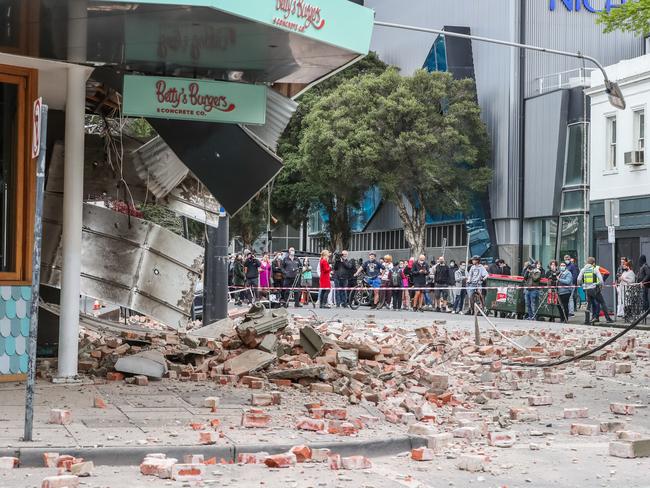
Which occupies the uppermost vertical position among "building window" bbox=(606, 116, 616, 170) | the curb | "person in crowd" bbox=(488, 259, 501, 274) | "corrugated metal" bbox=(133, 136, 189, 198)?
"building window" bbox=(606, 116, 616, 170)

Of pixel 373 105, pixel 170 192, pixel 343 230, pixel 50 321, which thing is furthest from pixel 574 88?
pixel 50 321

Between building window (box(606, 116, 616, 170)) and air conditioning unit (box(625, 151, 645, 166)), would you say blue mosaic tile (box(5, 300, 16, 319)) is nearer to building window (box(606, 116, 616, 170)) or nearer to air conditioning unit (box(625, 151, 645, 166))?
air conditioning unit (box(625, 151, 645, 166))

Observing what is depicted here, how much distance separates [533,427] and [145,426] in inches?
140

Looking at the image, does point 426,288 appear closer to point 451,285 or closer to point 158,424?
point 451,285

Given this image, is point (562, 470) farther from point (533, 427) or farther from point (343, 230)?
point (343, 230)

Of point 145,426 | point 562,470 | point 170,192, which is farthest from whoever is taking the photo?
point 170,192

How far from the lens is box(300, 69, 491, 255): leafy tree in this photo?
48844mm

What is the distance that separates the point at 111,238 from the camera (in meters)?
15.1

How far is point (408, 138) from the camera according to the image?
48.5m

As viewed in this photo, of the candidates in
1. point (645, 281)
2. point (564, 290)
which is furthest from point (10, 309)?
point (564, 290)

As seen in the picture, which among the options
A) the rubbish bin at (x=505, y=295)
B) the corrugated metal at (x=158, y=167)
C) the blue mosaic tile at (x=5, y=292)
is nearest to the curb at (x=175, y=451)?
the blue mosaic tile at (x=5, y=292)

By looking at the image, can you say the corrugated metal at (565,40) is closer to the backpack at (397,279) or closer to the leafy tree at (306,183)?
the leafy tree at (306,183)

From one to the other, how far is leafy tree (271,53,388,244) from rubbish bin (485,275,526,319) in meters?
19.8

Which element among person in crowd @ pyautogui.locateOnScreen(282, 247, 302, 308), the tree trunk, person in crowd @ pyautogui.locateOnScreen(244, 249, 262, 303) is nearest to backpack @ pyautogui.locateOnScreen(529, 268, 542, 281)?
person in crowd @ pyautogui.locateOnScreen(282, 247, 302, 308)
